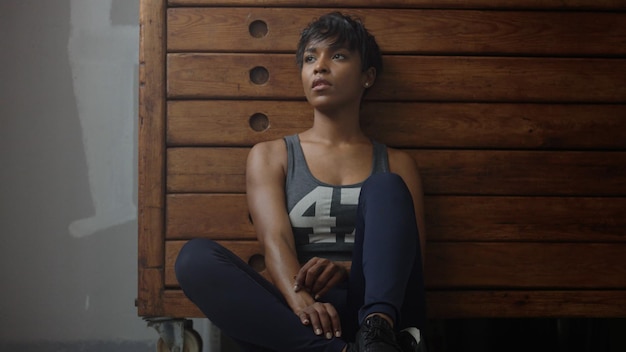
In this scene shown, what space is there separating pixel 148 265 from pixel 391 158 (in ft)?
1.91

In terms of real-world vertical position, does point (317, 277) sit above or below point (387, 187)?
below

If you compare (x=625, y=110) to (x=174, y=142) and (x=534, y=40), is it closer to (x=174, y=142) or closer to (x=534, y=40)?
(x=534, y=40)

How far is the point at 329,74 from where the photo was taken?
1.65m

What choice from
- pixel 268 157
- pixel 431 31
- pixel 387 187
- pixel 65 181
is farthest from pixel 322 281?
pixel 65 181

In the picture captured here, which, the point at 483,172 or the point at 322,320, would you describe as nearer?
the point at 322,320

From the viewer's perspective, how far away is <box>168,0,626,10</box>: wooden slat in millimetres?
1733

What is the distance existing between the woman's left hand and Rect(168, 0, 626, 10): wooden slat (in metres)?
0.63

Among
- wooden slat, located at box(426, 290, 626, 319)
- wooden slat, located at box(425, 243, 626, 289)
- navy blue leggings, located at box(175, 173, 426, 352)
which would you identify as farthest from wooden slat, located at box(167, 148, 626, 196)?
navy blue leggings, located at box(175, 173, 426, 352)

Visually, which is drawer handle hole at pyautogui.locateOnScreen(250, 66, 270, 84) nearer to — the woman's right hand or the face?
the face

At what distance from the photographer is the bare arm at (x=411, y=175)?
1624 millimetres

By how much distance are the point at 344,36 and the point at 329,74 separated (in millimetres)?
88

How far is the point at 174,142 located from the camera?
1.71 m

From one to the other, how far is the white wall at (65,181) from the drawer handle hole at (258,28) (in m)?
0.63

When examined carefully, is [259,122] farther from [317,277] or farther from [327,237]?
[317,277]
